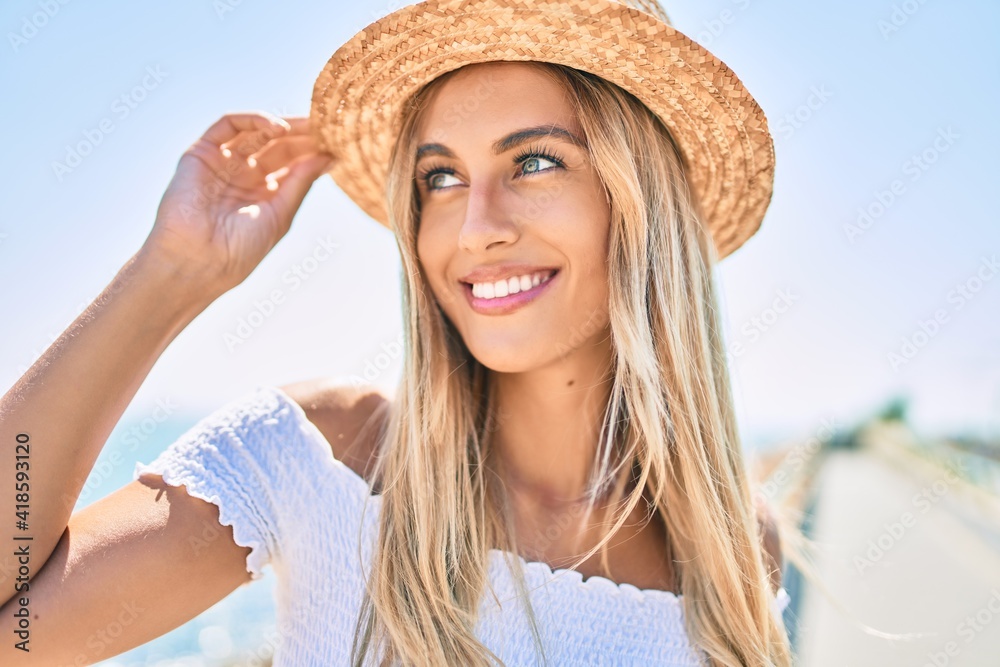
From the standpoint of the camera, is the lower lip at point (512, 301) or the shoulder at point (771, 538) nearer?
the lower lip at point (512, 301)

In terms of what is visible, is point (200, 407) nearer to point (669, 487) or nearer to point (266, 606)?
point (266, 606)

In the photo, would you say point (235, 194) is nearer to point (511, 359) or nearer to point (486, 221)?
point (486, 221)

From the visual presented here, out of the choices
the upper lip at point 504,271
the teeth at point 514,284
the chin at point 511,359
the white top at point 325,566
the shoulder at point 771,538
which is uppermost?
the upper lip at point 504,271

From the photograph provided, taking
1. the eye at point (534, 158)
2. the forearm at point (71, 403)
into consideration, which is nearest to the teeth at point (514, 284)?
the eye at point (534, 158)

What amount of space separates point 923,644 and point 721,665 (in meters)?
2.39

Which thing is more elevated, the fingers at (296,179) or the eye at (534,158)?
the eye at (534,158)

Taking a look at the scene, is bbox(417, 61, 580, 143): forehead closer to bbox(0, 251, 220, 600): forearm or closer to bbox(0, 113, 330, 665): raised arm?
bbox(0, 113, 330, 665): raised arm

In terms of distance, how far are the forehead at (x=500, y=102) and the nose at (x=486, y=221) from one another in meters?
0.15

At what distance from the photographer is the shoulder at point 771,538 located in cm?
248

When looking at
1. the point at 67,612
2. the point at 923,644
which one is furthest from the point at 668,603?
the point at 923,644

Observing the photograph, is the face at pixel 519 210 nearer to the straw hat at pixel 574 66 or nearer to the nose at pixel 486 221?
the nose at pixel 486 221

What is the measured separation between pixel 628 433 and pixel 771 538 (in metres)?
0.65

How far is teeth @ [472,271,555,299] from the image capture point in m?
2.12

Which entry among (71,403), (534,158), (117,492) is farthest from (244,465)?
(534,158)
